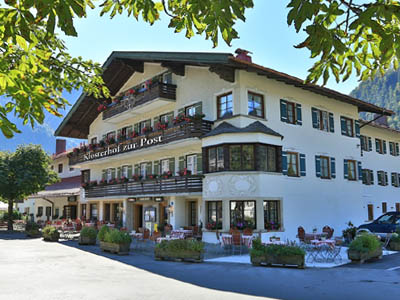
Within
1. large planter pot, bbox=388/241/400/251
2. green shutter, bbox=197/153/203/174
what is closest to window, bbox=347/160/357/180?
large planter pot, bbox=388/241/400/251

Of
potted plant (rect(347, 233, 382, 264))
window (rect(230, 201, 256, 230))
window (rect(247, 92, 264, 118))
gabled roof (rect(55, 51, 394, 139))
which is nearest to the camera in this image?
potted plant (rect(347, 233, 382, 264))

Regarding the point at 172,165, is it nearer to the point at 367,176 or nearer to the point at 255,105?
Answer: the point at 255,105

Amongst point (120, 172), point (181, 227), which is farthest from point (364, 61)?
point (120, 172)

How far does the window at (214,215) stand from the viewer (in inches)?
812

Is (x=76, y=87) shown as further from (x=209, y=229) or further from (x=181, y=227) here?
(x=181, y=227)

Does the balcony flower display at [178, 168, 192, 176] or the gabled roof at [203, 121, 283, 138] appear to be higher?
the gabled roof at [203, 121, 283, 138]

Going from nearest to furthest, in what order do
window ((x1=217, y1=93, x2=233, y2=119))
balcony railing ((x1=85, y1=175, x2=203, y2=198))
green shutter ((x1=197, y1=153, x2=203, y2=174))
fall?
1. window ((x1=217, y1=93, x2=233, y2=119))
2. balcony railing ((x1=85, y1=175, x2=203, y2=198))
3. green shutter ((x1=197, y1=153, x2=203, y2=174))

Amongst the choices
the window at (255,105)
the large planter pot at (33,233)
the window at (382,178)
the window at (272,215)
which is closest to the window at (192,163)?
the window at (255,105)

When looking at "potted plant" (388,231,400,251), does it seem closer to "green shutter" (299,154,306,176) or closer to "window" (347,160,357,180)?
"green shutter" (299,154,306,176)

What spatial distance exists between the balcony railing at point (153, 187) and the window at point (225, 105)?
11.5 ft

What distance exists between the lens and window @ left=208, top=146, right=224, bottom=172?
20.4 m

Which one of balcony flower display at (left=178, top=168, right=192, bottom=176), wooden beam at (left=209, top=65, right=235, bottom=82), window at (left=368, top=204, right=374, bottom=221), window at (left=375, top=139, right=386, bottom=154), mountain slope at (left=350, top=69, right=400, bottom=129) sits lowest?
window at (left=368, top=204, right=374, bottom=221)

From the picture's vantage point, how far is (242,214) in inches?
789

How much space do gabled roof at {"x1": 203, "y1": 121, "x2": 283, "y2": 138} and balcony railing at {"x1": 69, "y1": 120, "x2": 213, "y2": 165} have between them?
656mm
